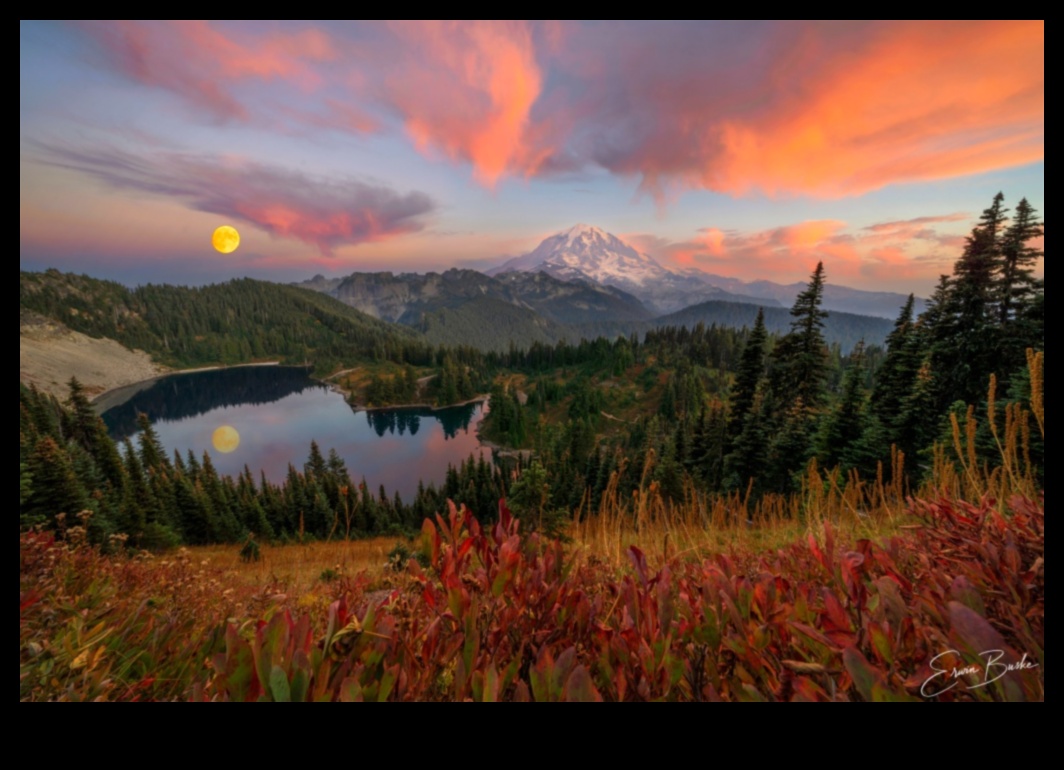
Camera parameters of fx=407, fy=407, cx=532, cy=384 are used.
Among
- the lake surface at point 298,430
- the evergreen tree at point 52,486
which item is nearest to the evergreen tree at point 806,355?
the evergreen tree at point 52,486

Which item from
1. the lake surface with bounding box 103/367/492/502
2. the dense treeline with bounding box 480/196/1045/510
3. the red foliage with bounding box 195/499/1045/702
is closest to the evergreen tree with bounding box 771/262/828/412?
the dense treeline with bounding box 480/196/1045/510

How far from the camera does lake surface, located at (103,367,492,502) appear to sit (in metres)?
104
